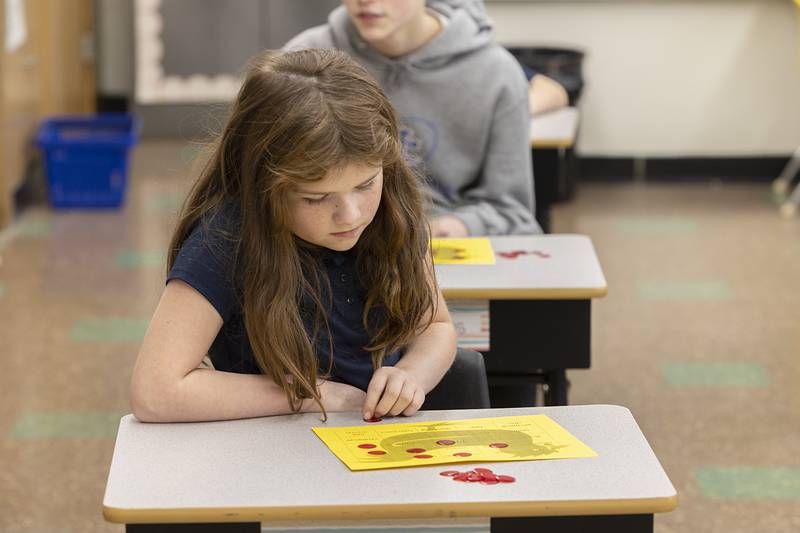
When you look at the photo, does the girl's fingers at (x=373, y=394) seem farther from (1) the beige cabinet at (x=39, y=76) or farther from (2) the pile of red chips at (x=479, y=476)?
(1) the beige cabinet at (x=39, y=76)

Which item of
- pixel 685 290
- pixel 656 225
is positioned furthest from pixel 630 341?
pixel 656 225

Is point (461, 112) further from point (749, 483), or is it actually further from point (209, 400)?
point (209, 400)

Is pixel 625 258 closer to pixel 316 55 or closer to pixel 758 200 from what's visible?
pixel 758 200

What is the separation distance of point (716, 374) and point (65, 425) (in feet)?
5.46

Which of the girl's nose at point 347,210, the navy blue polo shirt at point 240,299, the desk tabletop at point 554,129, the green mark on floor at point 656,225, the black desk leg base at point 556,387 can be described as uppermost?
the girl's nose at point 347,210

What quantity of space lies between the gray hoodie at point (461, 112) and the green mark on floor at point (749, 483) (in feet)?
2.12

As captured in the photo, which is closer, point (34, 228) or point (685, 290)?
point (685, 290)

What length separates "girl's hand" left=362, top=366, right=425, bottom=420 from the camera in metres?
1.71

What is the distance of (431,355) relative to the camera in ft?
6.21

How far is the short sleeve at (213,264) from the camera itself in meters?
1.71

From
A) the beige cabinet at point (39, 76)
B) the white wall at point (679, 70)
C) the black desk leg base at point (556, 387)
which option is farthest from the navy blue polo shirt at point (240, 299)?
the white wall at point (679, 70)

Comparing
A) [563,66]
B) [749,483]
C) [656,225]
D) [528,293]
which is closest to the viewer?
[528,293]

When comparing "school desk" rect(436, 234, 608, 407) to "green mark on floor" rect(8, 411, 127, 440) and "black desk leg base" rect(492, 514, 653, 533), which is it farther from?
"green mark on floor" rect(8, 411, 127, 440)

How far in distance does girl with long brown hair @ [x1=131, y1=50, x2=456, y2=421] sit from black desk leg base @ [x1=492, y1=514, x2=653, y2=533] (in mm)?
301
